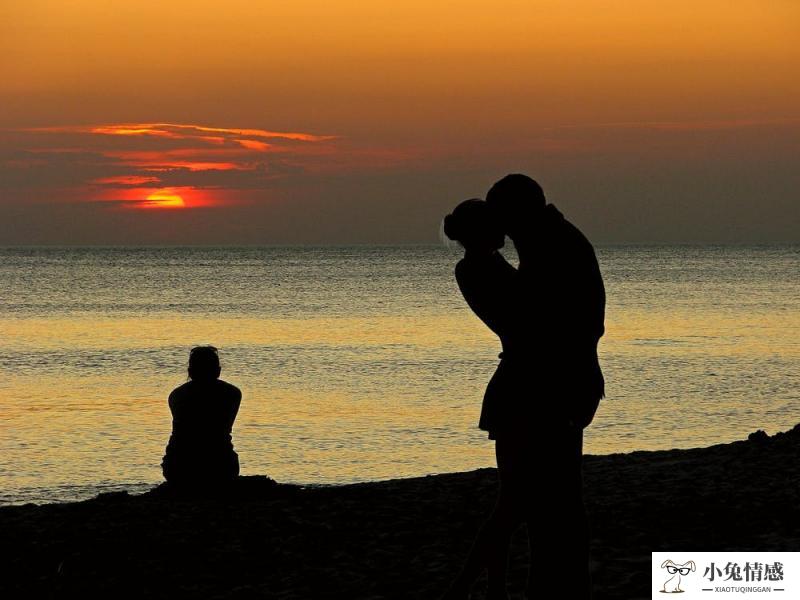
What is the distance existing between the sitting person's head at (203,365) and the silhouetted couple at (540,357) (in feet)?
12.7

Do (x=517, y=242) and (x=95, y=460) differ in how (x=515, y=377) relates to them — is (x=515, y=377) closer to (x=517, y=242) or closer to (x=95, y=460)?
(x=517, y=242)

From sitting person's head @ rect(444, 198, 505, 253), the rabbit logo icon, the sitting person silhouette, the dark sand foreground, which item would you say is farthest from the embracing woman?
the sitting person silhouette

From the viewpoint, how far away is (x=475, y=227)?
227 inches

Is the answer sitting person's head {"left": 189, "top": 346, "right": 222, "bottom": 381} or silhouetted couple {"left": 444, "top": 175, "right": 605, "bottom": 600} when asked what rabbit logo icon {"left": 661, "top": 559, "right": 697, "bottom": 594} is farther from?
sitting person's head {"left": 189, "top": 346, "right": 222, "bottom": 381}

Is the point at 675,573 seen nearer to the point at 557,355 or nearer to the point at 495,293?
the point at 557,355

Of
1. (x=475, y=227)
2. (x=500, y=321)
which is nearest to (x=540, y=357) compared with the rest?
(x=500, y=321)

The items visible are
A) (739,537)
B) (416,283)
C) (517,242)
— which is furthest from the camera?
(416,283)

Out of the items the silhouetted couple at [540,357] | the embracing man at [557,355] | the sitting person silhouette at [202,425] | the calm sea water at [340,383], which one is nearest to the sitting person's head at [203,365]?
the sitting person silhouette at [202,425]

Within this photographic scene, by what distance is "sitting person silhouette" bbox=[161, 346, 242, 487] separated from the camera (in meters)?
9.36

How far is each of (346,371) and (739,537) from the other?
90.2 ft

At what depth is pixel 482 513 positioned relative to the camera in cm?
895

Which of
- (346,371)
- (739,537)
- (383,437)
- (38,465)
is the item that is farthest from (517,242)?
(346,371)

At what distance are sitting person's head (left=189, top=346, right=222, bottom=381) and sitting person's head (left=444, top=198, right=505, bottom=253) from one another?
12.9ft

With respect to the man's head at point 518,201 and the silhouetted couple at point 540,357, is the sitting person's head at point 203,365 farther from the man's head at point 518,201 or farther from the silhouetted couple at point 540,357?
the man's head at point 518,201
